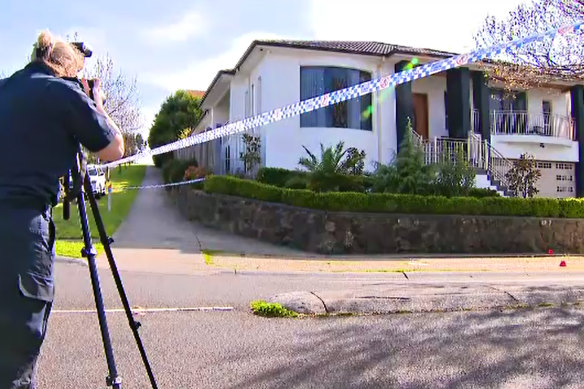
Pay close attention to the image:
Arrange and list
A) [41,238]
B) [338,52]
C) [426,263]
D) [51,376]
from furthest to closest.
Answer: [338,52], [426,263], [51,376], [41,238]

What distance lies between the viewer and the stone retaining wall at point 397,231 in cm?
1271

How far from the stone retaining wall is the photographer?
34.1 ft

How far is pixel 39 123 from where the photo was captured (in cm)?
226

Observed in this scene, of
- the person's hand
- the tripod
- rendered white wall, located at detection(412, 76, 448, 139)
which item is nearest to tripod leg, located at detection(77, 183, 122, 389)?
the tripod

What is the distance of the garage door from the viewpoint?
21375mm

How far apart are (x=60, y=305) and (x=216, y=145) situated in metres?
13.1

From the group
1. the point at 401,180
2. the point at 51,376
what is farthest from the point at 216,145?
the point at 51,376

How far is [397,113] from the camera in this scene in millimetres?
17969

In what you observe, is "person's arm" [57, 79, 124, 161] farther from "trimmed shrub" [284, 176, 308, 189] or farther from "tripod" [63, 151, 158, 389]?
"trimmed shrub" [284, 176, 308, 189]

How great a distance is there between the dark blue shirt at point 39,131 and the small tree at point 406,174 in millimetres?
12205

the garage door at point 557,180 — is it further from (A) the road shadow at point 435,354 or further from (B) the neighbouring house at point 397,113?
(A) the road shadow at point 435,354

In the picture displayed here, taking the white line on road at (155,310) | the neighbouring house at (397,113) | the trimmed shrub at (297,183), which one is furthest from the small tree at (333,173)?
the white line on road at (155,310)

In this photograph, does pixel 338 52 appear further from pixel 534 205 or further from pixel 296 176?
pixel 534 205

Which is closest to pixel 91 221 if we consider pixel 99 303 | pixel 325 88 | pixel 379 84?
A: pixel 99 303
